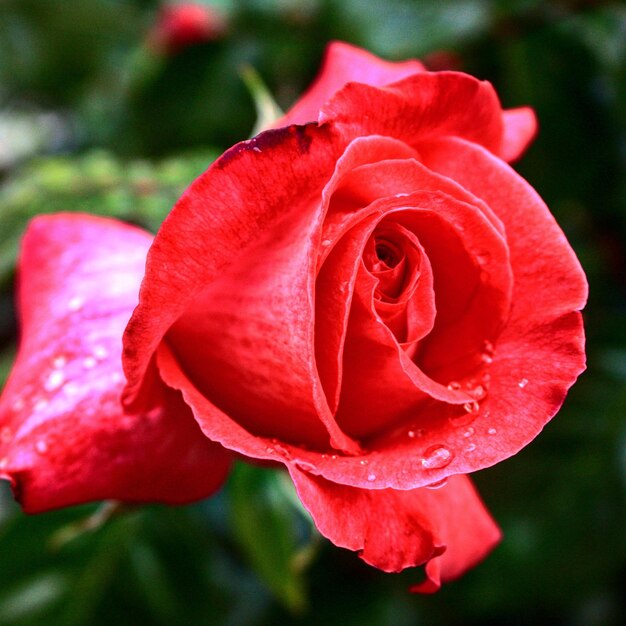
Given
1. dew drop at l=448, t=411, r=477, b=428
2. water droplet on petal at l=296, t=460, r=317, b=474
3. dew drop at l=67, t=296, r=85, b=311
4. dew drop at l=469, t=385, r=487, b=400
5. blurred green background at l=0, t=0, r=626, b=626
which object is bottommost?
blurred green background at l=0, t=0, r=626, b=626

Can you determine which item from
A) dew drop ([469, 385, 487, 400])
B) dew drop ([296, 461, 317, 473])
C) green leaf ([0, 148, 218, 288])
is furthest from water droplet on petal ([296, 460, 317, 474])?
green leaf ([0, 148, 218, 288])

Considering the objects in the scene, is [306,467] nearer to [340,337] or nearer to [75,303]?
[340,337]

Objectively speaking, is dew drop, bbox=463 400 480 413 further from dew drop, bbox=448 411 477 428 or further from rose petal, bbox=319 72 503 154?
rose petal, bbox=319 72 503 154

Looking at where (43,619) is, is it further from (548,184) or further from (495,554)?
(548,184)

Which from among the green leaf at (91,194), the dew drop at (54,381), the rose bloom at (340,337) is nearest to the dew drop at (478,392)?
the rose bloom at (340,337)

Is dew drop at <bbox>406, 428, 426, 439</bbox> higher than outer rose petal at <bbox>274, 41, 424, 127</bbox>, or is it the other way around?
outer rose petal at <bbox>274, 41, 424, 127</bbox>

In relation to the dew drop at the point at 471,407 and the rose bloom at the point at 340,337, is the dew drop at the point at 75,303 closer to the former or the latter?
the rose bloom at the point at 340,337

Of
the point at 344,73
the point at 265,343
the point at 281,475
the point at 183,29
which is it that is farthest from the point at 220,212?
the point at 183,29
